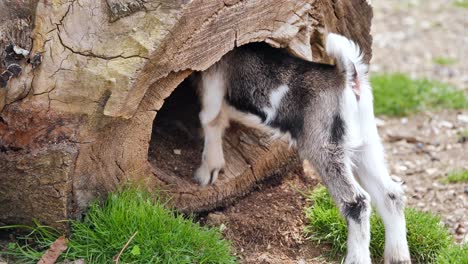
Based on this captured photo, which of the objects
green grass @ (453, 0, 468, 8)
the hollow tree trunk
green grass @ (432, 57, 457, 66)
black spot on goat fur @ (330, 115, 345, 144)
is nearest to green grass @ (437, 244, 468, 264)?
black spot on goat fur @ (330, 115, 345, 144)

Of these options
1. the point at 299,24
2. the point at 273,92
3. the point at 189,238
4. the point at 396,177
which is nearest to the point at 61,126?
the point at 189,238

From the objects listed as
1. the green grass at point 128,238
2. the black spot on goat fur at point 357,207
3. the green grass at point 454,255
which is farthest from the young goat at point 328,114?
the green grass at point 128,238

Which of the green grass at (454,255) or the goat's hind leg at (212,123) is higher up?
the goat's hind leg at (212,123)

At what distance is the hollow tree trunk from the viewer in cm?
387

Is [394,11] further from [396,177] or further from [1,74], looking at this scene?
[1,74]

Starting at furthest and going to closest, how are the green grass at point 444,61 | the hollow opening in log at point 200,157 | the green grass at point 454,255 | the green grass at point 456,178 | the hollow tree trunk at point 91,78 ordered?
the green grass at point 444,61
the green grass at point 456,178
the hollow opening in log at point 200,157
the green grass at point 454,255
the hollow tree trunk at point 91,78

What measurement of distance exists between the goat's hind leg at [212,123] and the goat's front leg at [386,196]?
2.89ft

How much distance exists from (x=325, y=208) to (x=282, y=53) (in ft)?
3.36

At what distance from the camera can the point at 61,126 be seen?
403 cm

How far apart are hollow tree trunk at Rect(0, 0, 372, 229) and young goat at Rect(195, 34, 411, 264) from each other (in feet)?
0.81

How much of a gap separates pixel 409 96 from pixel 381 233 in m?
3.04

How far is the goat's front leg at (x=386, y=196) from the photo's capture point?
4391mm

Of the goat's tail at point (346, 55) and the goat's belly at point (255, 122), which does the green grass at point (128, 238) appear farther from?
the goat's tail at point (346, 55)

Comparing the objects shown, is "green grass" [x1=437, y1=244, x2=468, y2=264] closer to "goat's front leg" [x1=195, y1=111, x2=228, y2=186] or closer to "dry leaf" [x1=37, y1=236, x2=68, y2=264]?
"goat's front leg" [x1=195, y1=111, x2=228, y2=186]
